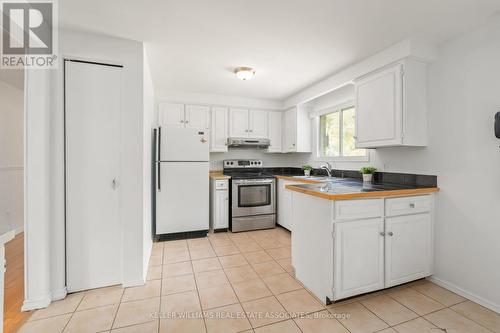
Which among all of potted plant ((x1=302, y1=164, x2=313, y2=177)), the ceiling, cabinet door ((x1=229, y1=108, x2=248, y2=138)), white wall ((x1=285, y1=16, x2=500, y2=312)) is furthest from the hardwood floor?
potted plant ((x1=302, y1=164, x2=313, y2=177))

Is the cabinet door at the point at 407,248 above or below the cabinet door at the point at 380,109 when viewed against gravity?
below

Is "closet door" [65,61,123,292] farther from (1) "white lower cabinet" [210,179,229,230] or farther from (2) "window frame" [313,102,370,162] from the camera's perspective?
(2) "window frame" [313,102,370,162]

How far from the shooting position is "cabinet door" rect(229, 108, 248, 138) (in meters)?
4.25

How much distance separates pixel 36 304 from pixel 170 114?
290 cm

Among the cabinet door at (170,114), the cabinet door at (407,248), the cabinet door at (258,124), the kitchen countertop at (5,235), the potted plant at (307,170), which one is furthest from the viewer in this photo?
the cabinet door at (258,124)

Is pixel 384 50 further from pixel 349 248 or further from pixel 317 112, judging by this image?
pixel 349 248

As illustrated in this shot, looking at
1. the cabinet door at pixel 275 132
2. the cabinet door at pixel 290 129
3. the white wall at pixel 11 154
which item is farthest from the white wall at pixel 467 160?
the white wall at pixel 11 154

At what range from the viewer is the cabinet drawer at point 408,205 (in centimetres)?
205

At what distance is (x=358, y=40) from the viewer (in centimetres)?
225

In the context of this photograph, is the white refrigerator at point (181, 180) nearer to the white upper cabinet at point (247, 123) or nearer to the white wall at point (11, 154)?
the white upper cabinet at point (247, 123)

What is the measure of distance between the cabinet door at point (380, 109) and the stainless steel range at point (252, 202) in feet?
5.63

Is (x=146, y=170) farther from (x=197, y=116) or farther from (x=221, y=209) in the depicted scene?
(x=197, y=116)

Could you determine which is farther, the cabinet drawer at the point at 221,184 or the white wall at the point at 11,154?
the cabinet drawer at the point at 221,184

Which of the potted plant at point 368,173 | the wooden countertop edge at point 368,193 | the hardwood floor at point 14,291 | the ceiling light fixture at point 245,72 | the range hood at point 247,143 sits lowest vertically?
the hardwood floor at point 14,291
